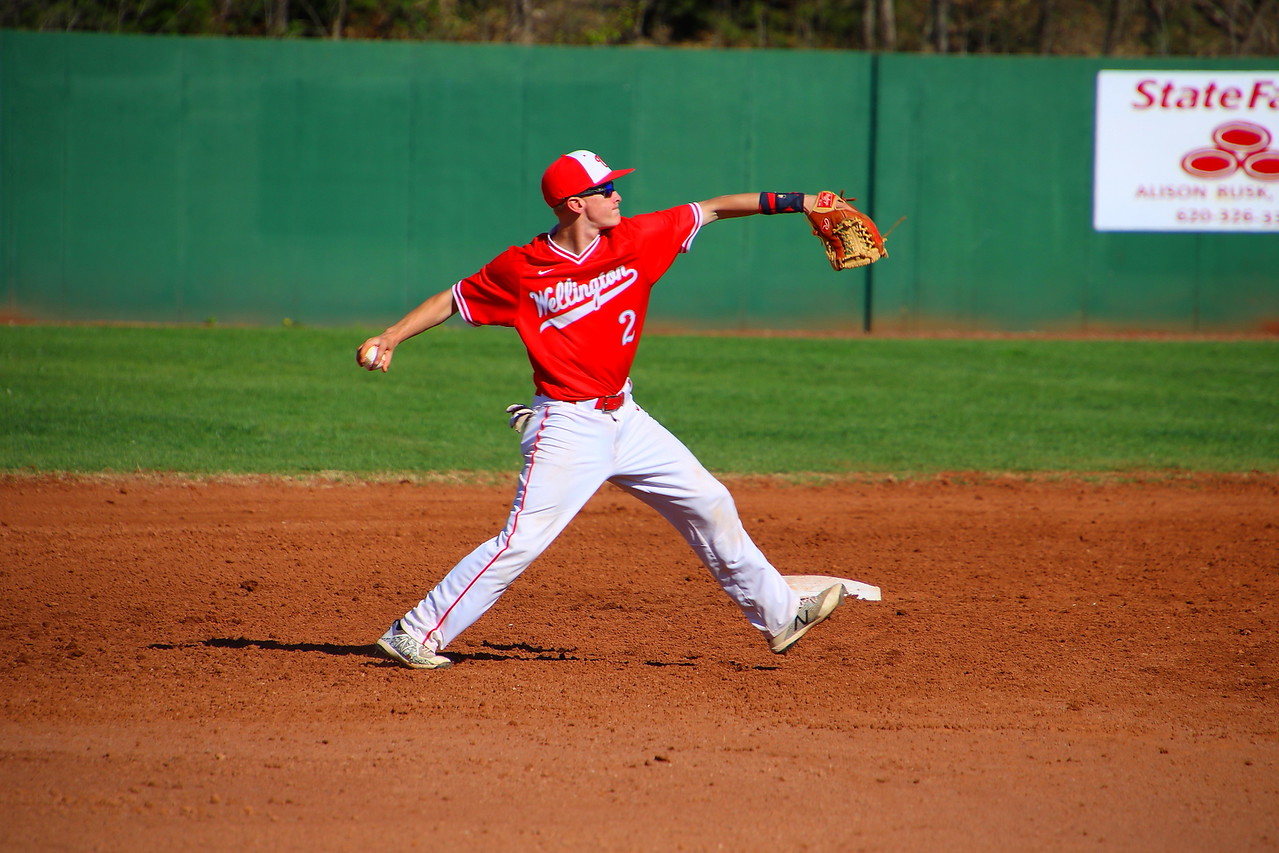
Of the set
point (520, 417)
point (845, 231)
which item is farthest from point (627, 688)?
point (845, 231)

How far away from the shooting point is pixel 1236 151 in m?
16.0

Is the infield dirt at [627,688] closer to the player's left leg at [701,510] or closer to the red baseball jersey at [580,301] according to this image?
the player's left leg at [701,510]

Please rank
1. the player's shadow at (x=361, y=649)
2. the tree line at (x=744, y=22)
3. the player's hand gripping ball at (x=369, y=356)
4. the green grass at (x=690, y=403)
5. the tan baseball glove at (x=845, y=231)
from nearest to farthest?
1. the player's hand gripping ball at (x=369, y=356)
2. the tan baseball glove at (x=845, y=231)
3. the player's shadow at (x=361, y=649)
4. the green grass at (x=690, y=403)
5. the tree line at (x=744, y=22)

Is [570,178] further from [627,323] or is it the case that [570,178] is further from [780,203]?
[780,203]

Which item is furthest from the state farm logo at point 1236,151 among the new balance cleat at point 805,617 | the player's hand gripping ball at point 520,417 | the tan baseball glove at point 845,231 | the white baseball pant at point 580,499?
the player's hand gripping ball at point 520,417

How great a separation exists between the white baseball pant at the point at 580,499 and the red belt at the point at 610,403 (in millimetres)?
19

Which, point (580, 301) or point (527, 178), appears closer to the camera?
point (580, 301)

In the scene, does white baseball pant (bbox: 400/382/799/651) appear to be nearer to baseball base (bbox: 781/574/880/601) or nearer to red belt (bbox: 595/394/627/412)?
red belt (bbox: 595/394/627/412)

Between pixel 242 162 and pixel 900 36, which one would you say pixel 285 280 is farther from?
pixel 900 36

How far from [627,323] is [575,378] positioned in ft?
0.92

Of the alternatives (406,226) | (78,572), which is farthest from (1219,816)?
(406,226)

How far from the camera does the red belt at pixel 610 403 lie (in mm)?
4449

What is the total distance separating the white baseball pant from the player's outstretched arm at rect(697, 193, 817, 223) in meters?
0.85

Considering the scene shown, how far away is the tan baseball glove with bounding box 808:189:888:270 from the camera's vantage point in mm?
4781
